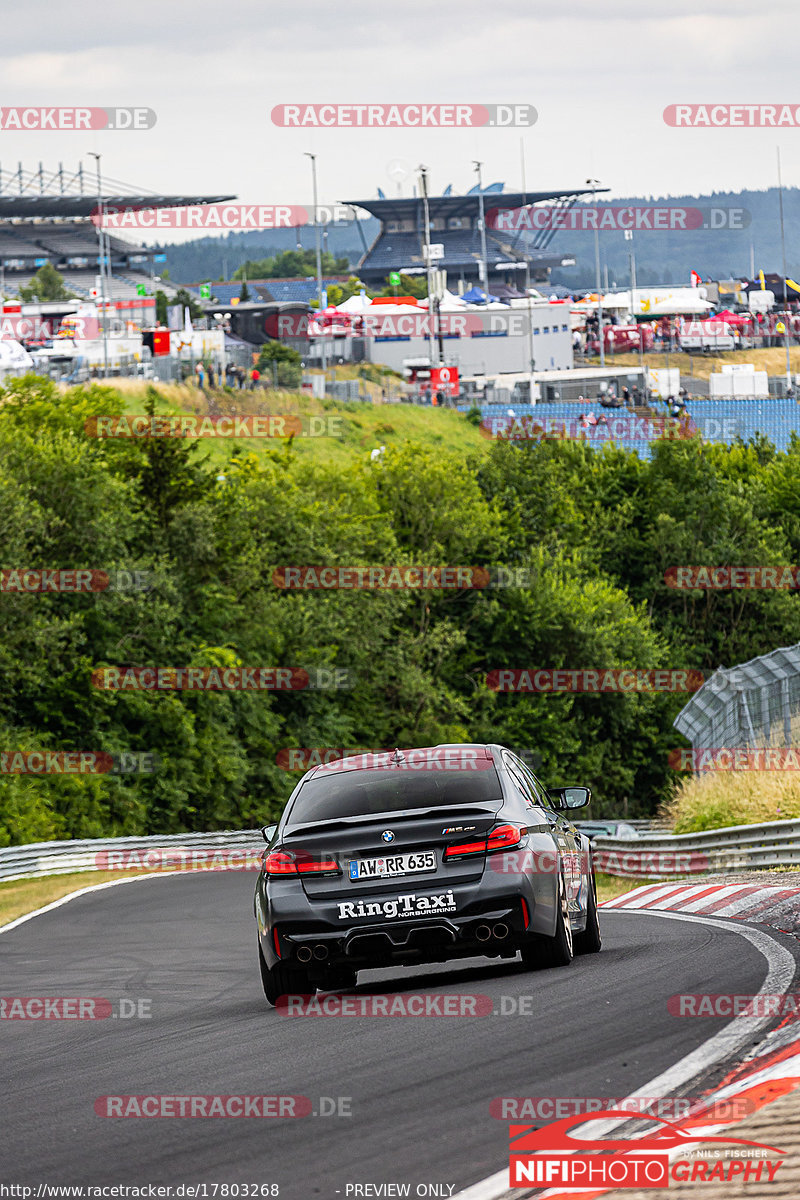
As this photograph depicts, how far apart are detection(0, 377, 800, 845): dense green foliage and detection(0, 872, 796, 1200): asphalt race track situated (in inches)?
1032

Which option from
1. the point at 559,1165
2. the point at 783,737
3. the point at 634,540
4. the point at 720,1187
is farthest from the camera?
the point at 634,540

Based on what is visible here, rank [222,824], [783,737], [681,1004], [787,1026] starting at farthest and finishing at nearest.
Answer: [222,824], [783,737], [681,1004], [787,1026]

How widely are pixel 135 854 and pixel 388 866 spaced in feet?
77.0

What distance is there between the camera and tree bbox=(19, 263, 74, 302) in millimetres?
126188

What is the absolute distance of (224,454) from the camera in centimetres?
6488

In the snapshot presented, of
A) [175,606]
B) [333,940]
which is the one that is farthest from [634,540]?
[333,940]

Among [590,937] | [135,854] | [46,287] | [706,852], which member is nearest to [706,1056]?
[590,937]

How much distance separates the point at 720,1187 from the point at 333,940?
406 centimetres

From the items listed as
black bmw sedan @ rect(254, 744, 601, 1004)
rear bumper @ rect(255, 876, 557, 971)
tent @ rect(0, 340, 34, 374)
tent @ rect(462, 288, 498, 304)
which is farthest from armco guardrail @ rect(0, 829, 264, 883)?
tent @ rect(462, 288, 498, 304)

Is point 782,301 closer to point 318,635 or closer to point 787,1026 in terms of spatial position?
point 318,635

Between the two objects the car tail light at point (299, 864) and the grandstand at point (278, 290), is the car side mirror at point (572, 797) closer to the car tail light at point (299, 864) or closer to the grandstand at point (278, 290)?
the car tail light at point (299, 864)

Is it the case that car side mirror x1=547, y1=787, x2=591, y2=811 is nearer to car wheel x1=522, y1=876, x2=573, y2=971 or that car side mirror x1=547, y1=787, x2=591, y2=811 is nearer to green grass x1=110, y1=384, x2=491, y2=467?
car wheel x1=522, y1=876, x2=573, y2=971

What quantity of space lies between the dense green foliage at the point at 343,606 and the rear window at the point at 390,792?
26704 millimetres

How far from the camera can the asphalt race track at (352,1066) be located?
5.15m
